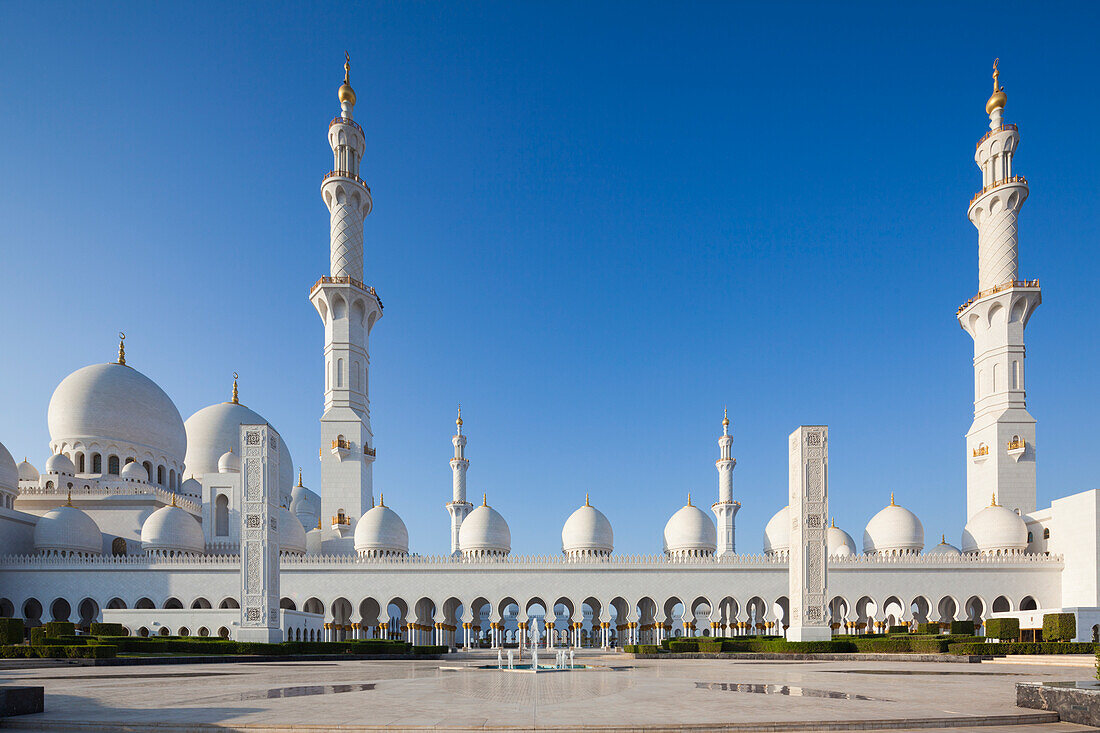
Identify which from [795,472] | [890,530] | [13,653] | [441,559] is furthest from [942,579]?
[13,653]

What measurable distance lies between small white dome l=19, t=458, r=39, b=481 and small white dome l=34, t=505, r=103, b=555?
4.95 meters

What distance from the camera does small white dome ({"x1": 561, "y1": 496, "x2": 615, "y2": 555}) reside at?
123 ft

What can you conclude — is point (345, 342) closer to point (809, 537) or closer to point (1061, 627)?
point (809, 537)

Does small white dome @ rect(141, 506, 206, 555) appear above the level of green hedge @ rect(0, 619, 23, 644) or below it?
above

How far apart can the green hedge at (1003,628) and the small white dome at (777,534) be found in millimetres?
11895

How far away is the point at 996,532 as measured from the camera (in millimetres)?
36344

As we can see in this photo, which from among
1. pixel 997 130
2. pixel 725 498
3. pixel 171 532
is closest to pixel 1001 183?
pixel 997 130

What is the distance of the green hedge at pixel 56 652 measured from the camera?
18703 millimetres

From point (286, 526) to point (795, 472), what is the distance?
72.3ft

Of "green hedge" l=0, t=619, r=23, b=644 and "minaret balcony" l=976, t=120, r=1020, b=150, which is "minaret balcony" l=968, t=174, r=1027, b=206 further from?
"green hedge" l=0, t=619, r=23, b=644

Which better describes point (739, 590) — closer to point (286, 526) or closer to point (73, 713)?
point (286, 526)

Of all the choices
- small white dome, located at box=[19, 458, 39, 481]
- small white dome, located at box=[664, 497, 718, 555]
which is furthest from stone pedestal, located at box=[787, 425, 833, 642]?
small white dome, located at box=[19, 458, 39, 481]

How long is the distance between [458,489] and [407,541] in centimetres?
936

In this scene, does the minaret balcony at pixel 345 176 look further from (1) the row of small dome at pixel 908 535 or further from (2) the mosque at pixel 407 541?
(1) the row of small dome at pixel 908 535
